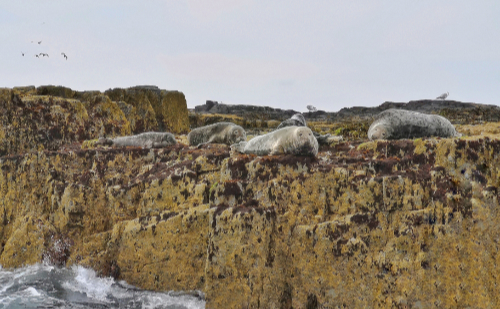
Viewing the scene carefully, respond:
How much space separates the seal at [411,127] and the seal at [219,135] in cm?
393

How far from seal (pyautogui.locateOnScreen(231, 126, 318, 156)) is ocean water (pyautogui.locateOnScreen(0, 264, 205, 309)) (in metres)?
3.19

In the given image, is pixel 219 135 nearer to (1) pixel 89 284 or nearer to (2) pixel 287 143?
(2) pixel 287 143

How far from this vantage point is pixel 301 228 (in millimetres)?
6453

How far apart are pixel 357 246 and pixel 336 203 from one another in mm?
813

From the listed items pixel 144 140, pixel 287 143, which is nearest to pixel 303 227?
pixel 287 143

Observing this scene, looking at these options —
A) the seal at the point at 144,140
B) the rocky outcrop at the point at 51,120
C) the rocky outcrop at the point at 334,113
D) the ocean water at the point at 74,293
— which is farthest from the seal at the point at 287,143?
the rocky outcrop at the point at 334,113

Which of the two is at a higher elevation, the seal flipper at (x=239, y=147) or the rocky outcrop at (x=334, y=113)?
the rocky outcrop at (x=334, y=113)

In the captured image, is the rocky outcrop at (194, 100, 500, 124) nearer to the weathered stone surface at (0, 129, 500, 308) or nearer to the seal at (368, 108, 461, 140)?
the seal at (368, 108, 461, 140)

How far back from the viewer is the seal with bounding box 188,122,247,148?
11.5 m

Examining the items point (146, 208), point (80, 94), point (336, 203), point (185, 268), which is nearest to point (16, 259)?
point (146, 208)

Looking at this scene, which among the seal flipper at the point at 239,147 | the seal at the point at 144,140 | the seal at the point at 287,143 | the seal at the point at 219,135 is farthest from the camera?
the seal at the point at 219,135

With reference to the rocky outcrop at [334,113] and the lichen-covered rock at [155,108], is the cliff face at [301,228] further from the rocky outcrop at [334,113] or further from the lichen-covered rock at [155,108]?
the rocky outcrop at [334,113]

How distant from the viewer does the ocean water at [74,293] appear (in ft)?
23.4

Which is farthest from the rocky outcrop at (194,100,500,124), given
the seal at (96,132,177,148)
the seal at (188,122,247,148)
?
the seal at (96,132,177,148)
